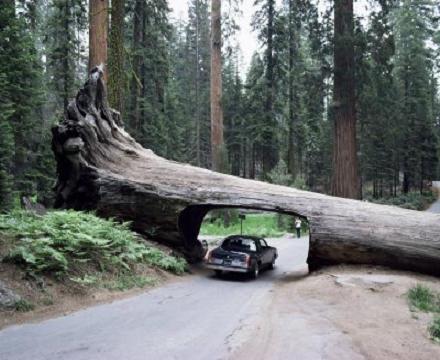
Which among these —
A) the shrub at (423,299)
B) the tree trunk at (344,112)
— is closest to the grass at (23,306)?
the shrub at (423,299)

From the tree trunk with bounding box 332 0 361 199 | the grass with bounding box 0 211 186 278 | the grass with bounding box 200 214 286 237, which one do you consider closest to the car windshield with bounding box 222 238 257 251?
the grass with bounding box 0 211 186 278

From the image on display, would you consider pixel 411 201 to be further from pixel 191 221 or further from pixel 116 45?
pixel 116 45

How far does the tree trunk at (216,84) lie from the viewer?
26.5 m

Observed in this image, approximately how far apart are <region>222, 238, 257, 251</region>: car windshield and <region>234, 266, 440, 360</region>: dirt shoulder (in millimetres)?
2639

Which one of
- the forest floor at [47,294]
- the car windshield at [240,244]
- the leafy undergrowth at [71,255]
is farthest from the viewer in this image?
the car windshield at [240,244]

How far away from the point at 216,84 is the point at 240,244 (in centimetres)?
1347

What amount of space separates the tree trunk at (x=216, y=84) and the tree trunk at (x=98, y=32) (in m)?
11.1

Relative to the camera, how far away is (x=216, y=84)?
27219 mm

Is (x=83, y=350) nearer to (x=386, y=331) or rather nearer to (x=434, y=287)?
(x=386, y=331)

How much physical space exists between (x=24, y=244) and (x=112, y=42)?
9600mm

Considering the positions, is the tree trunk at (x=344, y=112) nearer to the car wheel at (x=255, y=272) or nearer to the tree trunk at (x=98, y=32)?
the car wheel at (x=255, y=272)

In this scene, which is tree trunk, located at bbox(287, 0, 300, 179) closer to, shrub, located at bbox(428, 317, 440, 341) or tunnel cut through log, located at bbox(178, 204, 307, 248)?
tunnel cut through log, located at bbox(178, 204, 307, 248)

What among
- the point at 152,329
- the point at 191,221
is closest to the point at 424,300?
the point at 152,329

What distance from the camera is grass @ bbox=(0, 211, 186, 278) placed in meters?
9.87
